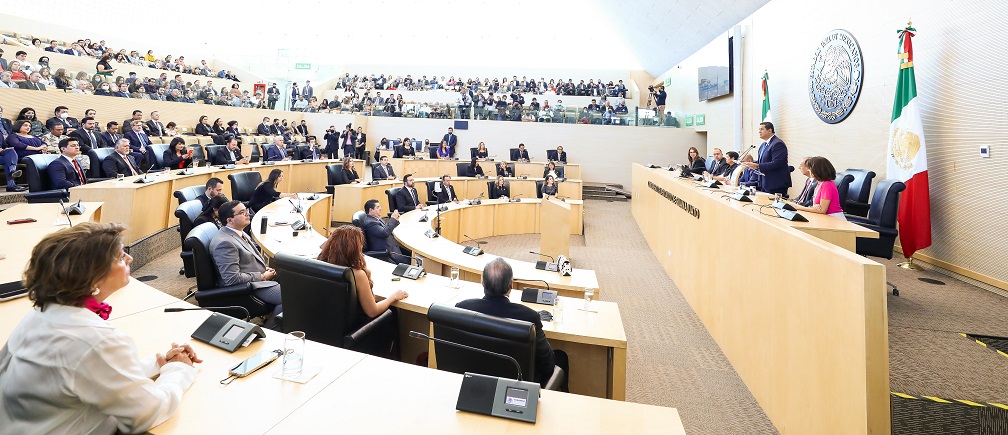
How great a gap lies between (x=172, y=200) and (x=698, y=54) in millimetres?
14004

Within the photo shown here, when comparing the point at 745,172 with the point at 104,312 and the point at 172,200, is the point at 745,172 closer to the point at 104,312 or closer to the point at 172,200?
the point at 104,312

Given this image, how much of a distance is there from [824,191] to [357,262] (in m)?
3.57

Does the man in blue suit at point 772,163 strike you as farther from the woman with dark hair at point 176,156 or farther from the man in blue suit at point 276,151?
the man in blue suit at point 276,151

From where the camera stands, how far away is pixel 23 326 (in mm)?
1274

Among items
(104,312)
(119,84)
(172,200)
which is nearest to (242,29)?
(119,84)

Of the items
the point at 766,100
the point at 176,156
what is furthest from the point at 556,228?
the point at 176,156

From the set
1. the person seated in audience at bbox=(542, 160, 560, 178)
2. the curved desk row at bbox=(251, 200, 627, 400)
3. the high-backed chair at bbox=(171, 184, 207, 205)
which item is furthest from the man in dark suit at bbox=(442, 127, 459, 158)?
the curved desk row at bbox=(251, 200, 627, 400)

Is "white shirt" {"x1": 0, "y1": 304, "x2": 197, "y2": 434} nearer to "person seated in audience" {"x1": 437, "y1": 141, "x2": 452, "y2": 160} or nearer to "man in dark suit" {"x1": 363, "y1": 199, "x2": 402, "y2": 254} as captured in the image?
"man in dark suit" {"x1": 363, "y1": 199, "x2": 402, "y2": 254}

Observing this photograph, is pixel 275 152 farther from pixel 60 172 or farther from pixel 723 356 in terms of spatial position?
pixel 723 356

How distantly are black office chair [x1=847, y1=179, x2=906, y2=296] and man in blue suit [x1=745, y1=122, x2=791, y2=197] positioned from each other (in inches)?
31.7

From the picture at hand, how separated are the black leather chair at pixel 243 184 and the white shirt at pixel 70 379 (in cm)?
626

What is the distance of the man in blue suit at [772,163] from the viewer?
500 centimetres

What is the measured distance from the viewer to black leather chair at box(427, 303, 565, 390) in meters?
1.82

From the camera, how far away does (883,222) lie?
193 inches
